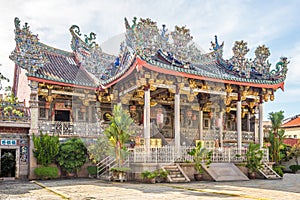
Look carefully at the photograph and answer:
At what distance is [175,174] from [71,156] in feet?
17.1

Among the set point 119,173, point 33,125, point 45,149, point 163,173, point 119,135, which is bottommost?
point 119,173

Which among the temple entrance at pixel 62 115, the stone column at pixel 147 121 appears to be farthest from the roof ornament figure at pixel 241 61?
the temple entrance at pixel 62 115

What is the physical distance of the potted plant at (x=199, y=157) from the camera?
14383 millimetres

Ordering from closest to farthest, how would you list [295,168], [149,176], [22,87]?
1. [149,176]
2. [22,87]
3. [295,168]

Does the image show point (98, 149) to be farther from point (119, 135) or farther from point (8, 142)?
point (8, 142)

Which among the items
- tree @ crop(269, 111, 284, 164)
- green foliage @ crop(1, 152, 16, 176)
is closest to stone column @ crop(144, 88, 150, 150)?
green foliage @ crop(1, 152, 16, 176)

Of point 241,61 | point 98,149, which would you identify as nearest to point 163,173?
point 98,149

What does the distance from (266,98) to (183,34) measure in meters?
6.14

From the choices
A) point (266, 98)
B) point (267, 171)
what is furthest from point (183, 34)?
point (267, 171)

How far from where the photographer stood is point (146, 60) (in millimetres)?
14250

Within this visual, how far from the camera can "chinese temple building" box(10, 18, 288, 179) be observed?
15164 mm

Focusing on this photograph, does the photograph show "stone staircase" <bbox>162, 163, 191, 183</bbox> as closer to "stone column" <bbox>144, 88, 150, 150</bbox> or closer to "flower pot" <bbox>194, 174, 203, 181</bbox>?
"flower pot" <bbox>194, 174, 203, 181</bbox>

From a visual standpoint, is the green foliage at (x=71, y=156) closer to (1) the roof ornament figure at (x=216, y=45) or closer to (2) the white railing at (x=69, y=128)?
(2) the white railing at (x=69, y=128)

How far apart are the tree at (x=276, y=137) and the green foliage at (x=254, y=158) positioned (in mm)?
8841
